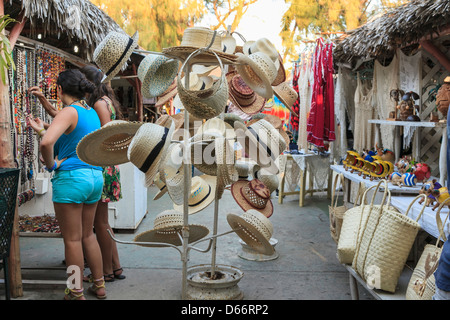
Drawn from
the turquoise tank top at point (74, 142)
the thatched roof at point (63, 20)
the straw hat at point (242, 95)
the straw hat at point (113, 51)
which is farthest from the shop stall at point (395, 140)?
the thatched roof at point (63, 20)

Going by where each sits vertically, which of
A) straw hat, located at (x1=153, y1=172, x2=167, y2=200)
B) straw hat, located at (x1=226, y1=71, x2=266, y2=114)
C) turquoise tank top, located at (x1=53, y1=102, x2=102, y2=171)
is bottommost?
straw hat, located at (x1=153, y1=172, x2=167, y2=200)

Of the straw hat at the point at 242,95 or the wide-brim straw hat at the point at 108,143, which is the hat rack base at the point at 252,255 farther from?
the wide-brim straw hat at the point at 108,143

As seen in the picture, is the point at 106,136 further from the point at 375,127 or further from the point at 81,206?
the point at 375,127

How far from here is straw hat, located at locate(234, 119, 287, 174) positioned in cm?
254

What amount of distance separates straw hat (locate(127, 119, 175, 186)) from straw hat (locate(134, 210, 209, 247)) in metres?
0.56

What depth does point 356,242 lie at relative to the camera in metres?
2.67

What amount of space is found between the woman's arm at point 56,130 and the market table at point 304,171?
13.1 ft

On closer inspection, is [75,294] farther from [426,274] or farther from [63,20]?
[63,20]

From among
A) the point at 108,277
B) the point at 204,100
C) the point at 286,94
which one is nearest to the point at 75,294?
the point at 108,277

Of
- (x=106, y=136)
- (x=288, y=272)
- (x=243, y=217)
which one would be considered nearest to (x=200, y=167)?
(x=243, y=217)

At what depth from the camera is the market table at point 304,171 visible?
6263 mm

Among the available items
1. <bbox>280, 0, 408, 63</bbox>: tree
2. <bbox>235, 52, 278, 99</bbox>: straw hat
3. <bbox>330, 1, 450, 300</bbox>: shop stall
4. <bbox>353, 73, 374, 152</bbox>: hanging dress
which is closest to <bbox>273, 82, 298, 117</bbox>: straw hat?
<bbox>235, 52, 278, 99</bbox>: straw hat

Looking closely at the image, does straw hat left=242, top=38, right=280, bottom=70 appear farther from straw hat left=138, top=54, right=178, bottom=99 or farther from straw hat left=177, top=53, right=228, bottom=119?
straw hat left=177, top=53, right=228, bottom=119

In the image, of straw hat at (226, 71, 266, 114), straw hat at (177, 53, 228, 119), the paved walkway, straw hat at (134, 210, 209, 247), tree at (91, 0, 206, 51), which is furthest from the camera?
tree at (91, 0, 206, 51)
